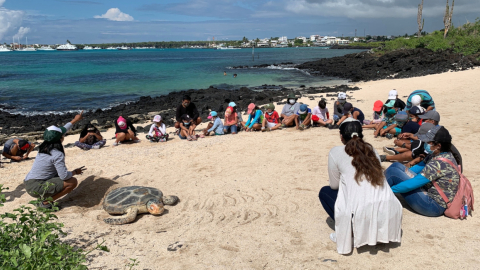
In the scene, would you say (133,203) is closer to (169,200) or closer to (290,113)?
(169,200)

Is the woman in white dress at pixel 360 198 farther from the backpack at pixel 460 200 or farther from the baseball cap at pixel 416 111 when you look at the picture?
the baseball cap at pixel 416 111

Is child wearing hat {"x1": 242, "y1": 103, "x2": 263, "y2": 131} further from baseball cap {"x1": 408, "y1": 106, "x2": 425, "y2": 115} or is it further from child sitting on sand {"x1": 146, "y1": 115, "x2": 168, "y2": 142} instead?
baseball cap {"x1": 408, "y1": 106, "x2": 425, "y2": 115}

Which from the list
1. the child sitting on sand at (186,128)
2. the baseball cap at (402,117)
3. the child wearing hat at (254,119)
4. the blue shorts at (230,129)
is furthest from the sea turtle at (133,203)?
the baseball cap at (402,117)

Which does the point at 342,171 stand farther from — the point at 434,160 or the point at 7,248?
the point at 7,248

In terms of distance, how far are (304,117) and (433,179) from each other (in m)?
6.19

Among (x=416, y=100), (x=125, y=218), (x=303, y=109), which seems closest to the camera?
(x=125, y=218)

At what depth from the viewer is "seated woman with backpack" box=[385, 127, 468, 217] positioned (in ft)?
13.1

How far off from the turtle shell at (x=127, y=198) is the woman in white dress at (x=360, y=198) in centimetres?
295

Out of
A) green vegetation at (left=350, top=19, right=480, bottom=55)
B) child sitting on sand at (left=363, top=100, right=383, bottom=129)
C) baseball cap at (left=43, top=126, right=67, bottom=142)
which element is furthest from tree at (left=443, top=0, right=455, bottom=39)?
baseball cap at (left=43, top=126, right=67, bottom=142)

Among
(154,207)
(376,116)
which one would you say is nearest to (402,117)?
(376,116)

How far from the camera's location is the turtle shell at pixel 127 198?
5.09 metres

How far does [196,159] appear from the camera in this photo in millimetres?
7617

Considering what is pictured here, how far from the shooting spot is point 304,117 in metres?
10.1

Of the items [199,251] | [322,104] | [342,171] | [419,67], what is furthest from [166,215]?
[419,67]
